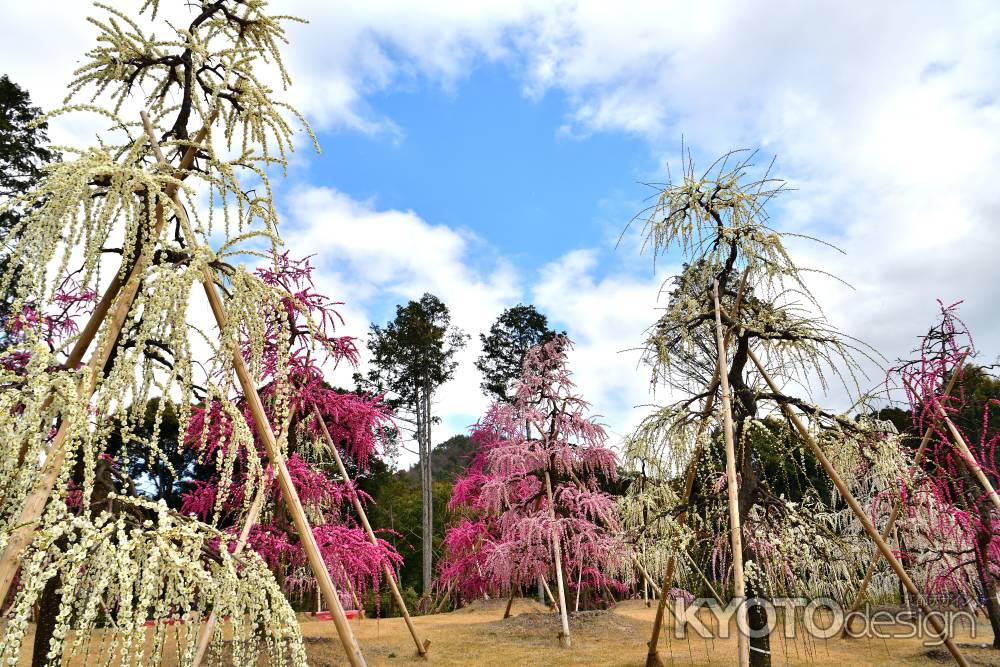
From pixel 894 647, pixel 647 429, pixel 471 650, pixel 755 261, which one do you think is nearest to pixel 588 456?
pixel 471 650

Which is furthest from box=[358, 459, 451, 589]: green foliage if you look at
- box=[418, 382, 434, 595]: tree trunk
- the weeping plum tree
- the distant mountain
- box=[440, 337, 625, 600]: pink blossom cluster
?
the weeping plum tree

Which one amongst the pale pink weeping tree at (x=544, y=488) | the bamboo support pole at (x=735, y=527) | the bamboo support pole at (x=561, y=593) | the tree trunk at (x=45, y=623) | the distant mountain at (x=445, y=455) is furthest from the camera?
the distant mountain at (x=445, y=455)

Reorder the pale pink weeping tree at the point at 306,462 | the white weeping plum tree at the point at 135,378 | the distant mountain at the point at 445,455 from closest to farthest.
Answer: the white weeping plum tree at the point at 135,378
the pale pink weeping tree at the point at 306,462
the distant mountain at the point at 445,455

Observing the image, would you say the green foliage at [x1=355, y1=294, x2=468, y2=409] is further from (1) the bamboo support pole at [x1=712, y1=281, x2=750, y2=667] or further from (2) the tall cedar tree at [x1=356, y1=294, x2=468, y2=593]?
(1) the bamboo support pole at [x1=712, y1=281, x2=750, y2=667]

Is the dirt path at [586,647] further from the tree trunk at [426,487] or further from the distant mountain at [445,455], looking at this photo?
the distant mountain at [445,455]

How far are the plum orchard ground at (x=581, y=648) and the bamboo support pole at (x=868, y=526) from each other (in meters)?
2.07

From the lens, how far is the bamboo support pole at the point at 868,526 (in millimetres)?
4703

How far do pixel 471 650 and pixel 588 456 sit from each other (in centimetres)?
413

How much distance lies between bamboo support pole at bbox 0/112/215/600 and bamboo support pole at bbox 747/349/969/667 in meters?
4.84

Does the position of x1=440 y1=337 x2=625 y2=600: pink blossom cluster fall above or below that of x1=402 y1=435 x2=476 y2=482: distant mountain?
below

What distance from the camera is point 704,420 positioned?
5.38m

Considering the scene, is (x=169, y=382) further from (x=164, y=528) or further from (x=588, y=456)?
(x=588, y=456)

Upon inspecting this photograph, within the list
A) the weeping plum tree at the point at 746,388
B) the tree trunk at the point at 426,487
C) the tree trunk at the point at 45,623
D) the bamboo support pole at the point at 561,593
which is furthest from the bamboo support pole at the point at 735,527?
the tree trunk at the point at 426,487

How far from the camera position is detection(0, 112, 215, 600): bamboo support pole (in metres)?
2.16
